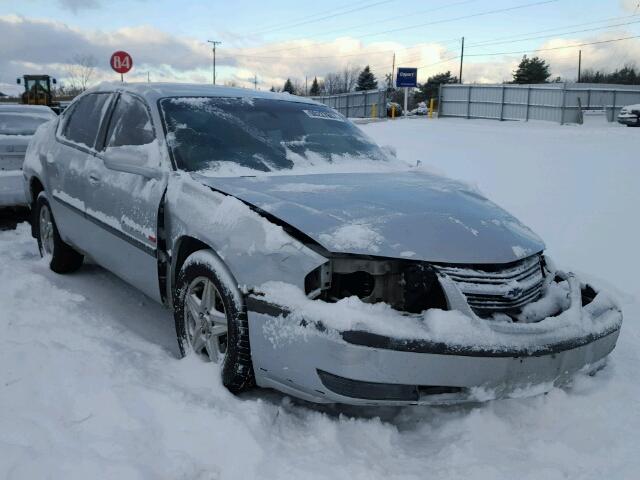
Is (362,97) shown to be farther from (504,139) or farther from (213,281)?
(213,281)

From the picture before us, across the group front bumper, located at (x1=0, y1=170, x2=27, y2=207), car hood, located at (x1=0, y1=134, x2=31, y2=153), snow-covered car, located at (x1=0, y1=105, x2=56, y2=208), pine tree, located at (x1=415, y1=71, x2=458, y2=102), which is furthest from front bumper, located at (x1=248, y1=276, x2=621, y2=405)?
pine tree, located at (x1=415, y1=71, x2=458, y2=102)

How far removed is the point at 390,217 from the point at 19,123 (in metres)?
6.81

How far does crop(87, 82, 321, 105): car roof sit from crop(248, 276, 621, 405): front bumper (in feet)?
6.15

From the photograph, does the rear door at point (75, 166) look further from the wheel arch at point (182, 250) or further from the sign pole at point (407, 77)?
the sign pole at point (407, 77)

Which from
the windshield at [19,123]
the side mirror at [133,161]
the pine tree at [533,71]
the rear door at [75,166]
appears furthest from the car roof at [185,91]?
the pine tree at [533,71]

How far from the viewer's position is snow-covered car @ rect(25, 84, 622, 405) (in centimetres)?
245

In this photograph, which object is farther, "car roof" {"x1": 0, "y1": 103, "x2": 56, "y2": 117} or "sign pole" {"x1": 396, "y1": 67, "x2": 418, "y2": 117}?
"sign pole" {"x1": 396, "y1": 67, "x2": 418, "y2": 117}

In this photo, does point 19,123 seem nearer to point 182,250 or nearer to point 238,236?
point 182,250

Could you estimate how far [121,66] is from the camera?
572 inches

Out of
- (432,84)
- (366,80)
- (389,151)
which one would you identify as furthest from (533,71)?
(389,151)

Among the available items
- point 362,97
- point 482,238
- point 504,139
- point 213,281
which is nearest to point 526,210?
point 482,238

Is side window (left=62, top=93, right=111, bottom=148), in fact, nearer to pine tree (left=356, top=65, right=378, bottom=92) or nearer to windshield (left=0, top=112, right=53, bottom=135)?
windshield (left=0, top=112, right=53, bottom=135)

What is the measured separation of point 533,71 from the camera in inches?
2482

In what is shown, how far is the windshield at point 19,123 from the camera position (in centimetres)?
764
